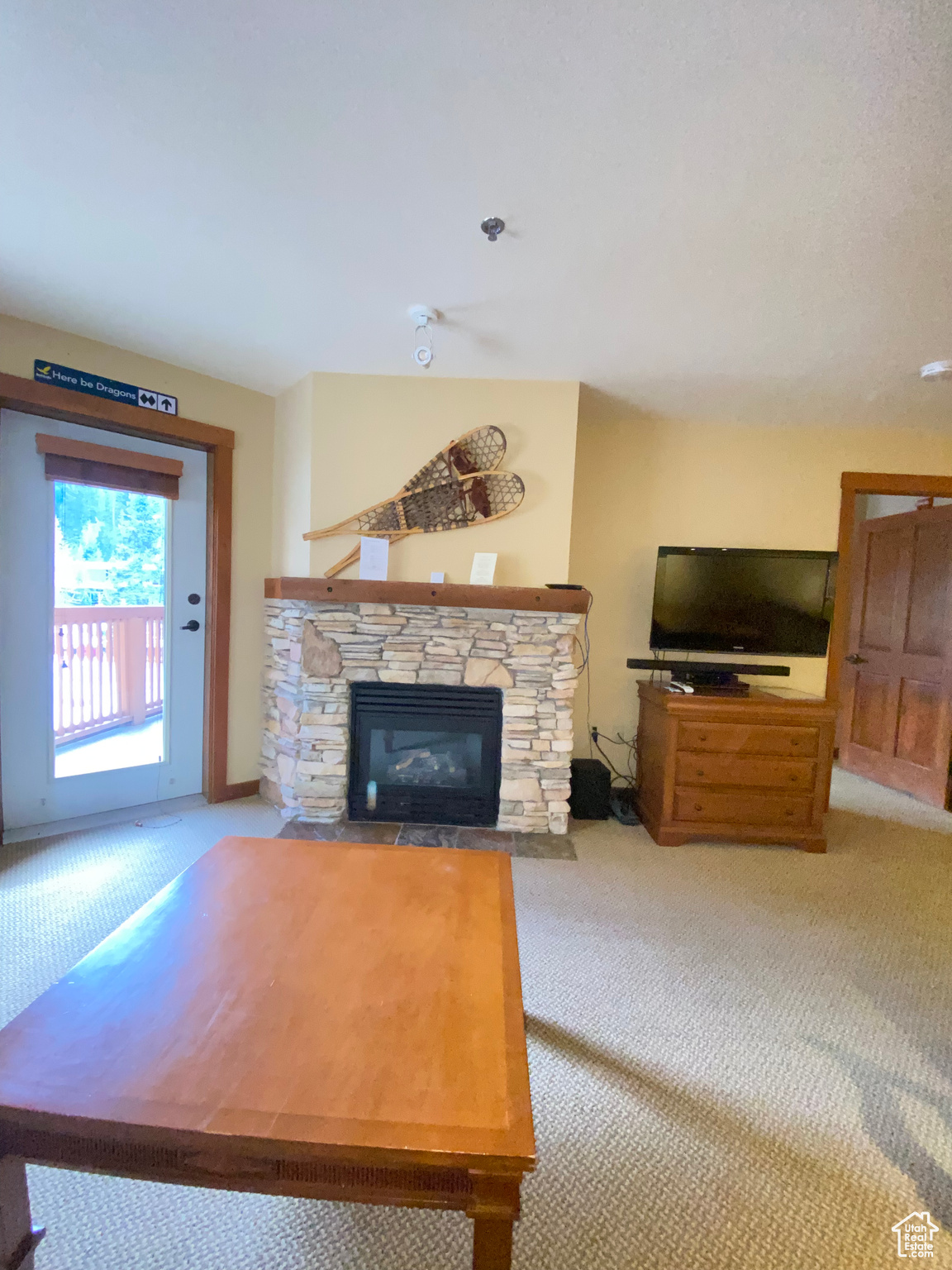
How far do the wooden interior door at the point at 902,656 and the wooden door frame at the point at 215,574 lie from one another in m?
4.19

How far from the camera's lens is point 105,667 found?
2.63 meters

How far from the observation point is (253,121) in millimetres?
1216

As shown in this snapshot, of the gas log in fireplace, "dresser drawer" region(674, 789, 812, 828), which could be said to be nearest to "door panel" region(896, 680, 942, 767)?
"dresser drawer" region(674, 789, 812, 828)

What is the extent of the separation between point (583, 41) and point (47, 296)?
2.12 meters

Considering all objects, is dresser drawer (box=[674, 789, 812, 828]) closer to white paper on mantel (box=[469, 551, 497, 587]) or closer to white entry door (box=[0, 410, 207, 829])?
white paper on mantel (box=[469, 551, 497, 587])

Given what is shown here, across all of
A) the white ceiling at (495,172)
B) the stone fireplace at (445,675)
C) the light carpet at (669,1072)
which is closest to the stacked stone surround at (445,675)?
the stone fireplace at (445,675)

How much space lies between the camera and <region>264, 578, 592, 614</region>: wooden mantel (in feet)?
8.24

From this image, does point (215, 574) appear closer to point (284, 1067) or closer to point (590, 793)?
point (590, 793)

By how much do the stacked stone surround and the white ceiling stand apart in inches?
49.2

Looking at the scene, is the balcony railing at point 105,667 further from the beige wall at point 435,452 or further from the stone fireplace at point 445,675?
the beige wall at point 435,452

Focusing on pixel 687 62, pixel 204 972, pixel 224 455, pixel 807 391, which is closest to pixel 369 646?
pixel 224 455

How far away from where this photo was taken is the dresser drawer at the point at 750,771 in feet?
8.60

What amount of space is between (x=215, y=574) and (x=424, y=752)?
1476mm

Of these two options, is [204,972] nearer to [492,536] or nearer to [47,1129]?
[47,1129]
